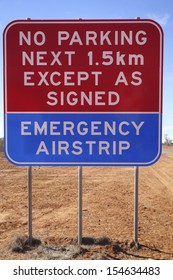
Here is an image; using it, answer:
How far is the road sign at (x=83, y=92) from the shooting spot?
4418mm

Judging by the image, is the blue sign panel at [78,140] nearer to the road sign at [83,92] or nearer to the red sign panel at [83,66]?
the road sign at [83,92]

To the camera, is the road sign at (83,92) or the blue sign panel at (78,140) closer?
the road sign at (83,92)

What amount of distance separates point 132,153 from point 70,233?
266cm

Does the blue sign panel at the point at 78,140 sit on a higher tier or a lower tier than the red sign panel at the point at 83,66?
lower

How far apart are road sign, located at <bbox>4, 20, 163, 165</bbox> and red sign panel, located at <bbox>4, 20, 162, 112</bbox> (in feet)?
0.05

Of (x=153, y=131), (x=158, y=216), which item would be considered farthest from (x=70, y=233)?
(x=153, y=131)

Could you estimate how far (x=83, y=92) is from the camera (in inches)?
178

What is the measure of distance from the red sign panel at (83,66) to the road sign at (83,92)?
14 mm

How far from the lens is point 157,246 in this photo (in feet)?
18.2

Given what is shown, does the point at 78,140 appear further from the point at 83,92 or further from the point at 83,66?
the point at 83,66

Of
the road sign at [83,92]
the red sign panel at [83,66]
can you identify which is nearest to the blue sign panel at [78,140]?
the road sign at [83,92]

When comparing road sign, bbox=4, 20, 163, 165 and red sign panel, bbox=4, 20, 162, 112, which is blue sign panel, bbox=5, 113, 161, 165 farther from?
red sign panel, bbox=4, 20, 162, 112

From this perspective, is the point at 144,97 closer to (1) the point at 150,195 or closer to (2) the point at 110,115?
(2) the point at 110,115

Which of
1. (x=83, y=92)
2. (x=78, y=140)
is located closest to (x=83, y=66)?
(x=83, y=92)
